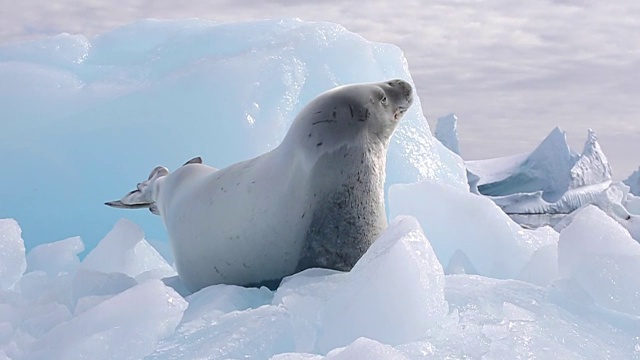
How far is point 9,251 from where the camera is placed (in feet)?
11.2

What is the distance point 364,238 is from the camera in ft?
9.65

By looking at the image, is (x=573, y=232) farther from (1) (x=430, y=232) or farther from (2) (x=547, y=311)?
(1) (x=430, y=232)

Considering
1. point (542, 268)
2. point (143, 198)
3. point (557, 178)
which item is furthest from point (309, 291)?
point (557, 178)

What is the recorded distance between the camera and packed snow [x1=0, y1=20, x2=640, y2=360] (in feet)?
7.08

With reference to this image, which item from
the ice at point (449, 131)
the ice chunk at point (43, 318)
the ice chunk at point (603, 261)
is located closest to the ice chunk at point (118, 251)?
the ice chunk at point (43, 318)

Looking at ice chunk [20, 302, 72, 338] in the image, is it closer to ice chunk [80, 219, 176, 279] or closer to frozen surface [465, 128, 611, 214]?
ice chunk [80, 219, 176, 279]

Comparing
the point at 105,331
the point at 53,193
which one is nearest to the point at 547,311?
the point at 105,331

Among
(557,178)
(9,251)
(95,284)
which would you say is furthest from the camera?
(557,178)

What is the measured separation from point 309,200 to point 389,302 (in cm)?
80

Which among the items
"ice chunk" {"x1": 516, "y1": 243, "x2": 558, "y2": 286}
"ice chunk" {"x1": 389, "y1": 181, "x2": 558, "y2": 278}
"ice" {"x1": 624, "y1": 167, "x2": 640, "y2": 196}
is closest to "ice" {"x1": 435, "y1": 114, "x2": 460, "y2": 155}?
"ice" {"x1": 624, "y1": 167, "x2": 640, "y2": 196}

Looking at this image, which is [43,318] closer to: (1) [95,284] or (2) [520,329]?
(1) [95,284]

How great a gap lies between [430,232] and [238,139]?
4.90 ft

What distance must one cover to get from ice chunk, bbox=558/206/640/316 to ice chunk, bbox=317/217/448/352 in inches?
24.9

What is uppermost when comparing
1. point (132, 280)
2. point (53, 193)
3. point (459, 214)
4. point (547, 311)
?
point (547, 311)
